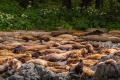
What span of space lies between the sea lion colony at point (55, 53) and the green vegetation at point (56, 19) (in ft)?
3.91

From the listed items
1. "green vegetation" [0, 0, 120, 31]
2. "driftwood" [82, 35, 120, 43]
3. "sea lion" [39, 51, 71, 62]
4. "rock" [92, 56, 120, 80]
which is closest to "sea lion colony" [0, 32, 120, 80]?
"sea lion" [39, 51, 71, 62]

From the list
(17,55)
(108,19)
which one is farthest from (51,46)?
(108,19)

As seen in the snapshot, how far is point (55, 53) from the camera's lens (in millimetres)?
12867

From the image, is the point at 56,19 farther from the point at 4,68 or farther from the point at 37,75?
the point at 37,75

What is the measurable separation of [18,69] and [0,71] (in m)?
0.51

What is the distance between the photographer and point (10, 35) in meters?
16.5

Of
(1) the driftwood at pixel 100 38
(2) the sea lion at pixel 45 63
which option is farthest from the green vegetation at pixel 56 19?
(2) the sea lion at pixel 45 63

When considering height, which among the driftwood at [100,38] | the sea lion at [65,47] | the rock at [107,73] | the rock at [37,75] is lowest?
the driftwood at [100,38]

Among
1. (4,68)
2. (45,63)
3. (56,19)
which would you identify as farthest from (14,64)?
(56,19)

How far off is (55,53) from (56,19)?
232 inches

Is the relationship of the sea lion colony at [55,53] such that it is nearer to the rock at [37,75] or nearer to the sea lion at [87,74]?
the sea lion at [87,74]

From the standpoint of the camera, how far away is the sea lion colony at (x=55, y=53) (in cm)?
1104

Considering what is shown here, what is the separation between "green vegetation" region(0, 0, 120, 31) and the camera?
17592 mm

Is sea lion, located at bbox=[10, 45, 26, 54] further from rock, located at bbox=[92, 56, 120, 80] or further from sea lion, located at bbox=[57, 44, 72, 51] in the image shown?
rock, located at bbox=[92, 56, 120, 80]
